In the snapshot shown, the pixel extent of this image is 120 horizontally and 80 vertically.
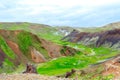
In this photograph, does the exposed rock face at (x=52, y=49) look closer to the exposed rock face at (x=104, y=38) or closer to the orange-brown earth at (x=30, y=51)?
the orange-brown earth at (x=30, y=51)

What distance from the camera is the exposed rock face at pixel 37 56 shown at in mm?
106562

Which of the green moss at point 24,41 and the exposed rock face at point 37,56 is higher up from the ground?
the green moss at point 24,41

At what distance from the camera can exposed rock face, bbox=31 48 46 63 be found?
107 meters

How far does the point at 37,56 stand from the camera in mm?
107688

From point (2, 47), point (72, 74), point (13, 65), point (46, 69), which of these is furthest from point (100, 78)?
point (2, 47)

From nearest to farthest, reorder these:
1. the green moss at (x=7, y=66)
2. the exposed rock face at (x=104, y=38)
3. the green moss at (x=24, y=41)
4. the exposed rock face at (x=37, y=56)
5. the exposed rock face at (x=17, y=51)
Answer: the green moss at (x=7, y=66)
the exposed rock face at (x=17, y=51)
the exposed rock face at (x=37, y=56)
the green moss at (x=24, y=41)
the exposed rock face at (x=104, y=38)

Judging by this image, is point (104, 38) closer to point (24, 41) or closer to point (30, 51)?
point (24, 41)

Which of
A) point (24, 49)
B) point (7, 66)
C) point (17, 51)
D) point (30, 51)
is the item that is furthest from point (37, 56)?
point (7, 66)

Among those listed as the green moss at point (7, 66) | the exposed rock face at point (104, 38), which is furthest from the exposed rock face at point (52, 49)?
the exposed rock face at point (104, 38)

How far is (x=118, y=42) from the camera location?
517 ft

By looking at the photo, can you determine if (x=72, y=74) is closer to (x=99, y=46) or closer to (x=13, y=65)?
(x=13, y=65)

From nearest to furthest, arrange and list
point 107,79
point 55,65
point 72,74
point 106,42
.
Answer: point 107,79, point 72,74, point 55,65, point 106,42

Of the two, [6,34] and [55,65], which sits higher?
[6,34]

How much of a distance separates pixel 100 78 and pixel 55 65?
56.0 m
